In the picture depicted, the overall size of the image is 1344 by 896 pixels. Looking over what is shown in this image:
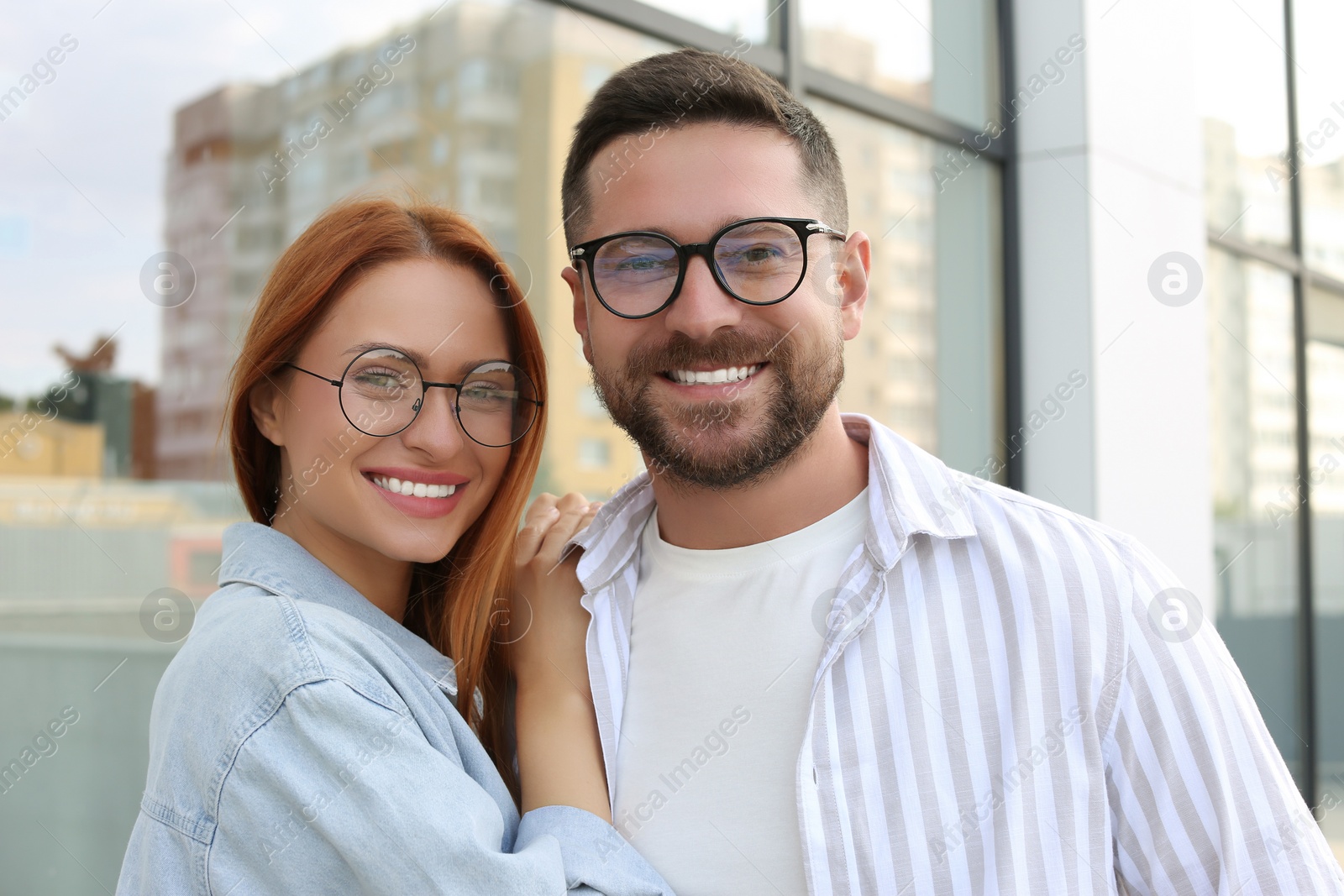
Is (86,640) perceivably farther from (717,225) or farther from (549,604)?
(717,225)

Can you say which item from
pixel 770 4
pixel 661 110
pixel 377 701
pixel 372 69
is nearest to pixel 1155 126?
pixel 770 4

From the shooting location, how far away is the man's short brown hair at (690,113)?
5.71ft

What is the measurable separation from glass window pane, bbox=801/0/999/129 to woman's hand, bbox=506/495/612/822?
9.92 feet

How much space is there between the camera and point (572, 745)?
1.64 metres

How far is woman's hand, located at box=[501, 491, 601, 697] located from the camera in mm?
1770

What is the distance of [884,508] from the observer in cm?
163

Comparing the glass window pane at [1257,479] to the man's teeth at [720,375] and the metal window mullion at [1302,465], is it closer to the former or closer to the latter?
the metal window mullion at [1302,465]

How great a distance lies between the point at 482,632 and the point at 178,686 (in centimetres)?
54

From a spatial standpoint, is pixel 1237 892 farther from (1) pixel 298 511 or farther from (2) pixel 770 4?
(2) pixel 770 4

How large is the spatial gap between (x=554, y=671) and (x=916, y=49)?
13.5ft

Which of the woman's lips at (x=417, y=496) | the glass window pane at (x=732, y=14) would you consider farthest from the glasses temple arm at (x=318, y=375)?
the glass window pane at (x=732, y=14)

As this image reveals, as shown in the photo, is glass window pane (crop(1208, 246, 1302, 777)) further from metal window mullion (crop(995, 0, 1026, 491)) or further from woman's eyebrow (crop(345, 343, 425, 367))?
woman's eyebrow (crop(345, 343, 425, 367))

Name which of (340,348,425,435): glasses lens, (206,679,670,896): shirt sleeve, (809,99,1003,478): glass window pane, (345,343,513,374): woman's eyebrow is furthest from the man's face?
(809,99,1003,478): glass window pane

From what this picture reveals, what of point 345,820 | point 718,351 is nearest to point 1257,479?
point 718,351
